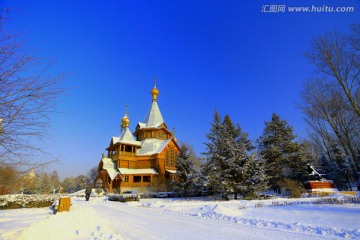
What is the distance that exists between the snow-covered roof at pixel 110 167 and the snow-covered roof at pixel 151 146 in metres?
4.77

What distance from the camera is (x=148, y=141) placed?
41812 mm

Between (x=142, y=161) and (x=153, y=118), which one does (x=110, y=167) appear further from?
(x=153, y=118)

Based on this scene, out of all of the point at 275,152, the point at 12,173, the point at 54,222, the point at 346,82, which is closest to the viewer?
the point at 12,173

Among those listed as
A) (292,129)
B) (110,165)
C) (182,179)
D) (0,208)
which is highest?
(292,129)

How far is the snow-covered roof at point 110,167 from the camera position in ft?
120

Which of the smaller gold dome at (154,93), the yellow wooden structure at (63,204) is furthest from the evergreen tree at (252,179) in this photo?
the smaller gold dome at (154,93)

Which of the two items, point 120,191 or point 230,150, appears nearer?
point 230,150

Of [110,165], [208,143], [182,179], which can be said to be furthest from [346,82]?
[110,165]

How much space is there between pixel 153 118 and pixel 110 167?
12.5 metres

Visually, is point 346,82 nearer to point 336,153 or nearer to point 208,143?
point 208,143

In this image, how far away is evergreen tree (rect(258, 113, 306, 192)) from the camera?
3066 centimetres

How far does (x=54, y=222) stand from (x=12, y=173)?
4.59 m

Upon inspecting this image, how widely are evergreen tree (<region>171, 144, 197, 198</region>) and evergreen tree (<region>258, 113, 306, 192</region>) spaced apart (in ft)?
35.3

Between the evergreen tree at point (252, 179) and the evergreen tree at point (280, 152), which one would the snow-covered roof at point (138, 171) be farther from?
the evergreen tree at point (252, 179)
